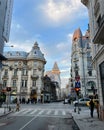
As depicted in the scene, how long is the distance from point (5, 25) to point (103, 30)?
18653 millimetres

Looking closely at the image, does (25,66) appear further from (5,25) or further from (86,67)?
(5,25)

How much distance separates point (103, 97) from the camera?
46.6 feet

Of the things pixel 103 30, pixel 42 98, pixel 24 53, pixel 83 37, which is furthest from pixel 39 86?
pixel 103 30

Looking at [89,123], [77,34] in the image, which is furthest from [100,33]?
[77,34]

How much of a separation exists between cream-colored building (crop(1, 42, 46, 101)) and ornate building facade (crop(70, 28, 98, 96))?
14.2 meters

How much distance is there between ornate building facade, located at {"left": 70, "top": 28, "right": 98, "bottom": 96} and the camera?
5853 centimetres

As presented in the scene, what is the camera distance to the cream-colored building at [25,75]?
60.5 metres

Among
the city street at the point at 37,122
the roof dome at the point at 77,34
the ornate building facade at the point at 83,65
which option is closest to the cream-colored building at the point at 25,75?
the ornate building facade at the point at 83,65

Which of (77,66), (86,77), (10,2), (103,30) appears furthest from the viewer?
(77,66)

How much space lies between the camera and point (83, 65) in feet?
208

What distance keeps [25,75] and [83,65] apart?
75.7 ft

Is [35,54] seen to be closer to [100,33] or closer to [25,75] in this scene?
[25,75]

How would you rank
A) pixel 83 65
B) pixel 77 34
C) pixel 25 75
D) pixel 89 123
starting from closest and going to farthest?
pixel 89 123
pixel 25 75
pixel 83 65
pixel 77 34

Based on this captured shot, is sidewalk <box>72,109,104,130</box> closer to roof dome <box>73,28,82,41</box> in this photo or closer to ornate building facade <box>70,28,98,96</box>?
ornate building facade <box>70,28,98,96</box>
